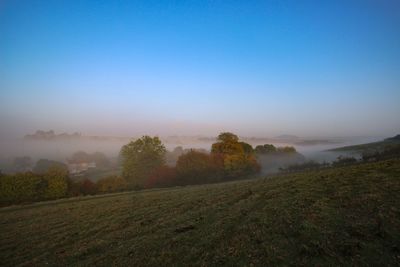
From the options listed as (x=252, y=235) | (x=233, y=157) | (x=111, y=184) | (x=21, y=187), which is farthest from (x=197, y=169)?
(x=252, y=235)

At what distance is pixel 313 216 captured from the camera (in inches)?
508

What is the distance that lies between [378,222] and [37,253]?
20400 mm

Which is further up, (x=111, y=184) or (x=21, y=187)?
(x=21, y=187)

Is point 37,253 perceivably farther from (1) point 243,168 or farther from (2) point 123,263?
(1) point 243,168

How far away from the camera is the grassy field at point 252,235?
9242mm

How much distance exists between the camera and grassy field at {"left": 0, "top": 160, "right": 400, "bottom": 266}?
30.3 ft

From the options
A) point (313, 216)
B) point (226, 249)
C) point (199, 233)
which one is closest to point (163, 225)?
point (199, 233)

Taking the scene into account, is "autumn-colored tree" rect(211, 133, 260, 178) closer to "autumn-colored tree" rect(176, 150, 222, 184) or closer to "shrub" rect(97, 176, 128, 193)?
"autumn-colored tree" rect(176, 150, 222, 184)

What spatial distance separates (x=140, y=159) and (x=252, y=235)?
262 ft

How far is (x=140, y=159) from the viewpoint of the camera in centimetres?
8675

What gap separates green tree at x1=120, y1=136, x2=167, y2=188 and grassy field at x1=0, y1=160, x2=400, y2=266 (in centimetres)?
6492

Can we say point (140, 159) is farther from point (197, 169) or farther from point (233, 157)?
point (233, 157)

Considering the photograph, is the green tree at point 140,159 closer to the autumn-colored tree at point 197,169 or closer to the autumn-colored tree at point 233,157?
the autumn-colored tree at point 197,169

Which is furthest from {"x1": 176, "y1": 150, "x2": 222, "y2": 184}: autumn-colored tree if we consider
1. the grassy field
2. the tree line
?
the grassy field
